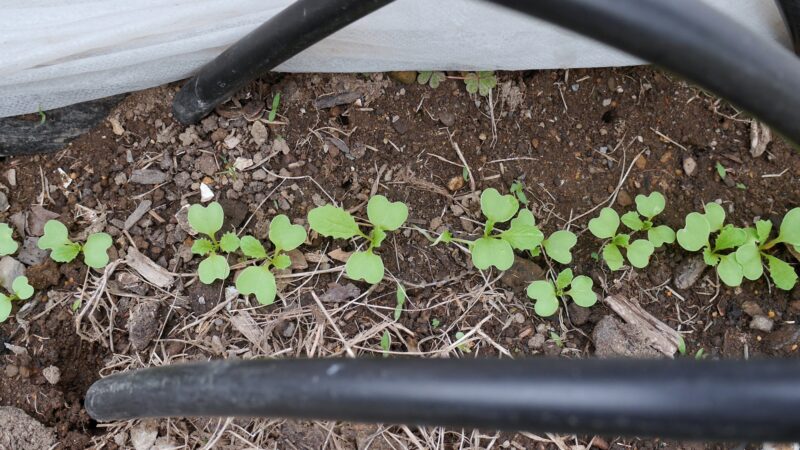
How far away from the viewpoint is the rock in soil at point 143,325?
1.19 m

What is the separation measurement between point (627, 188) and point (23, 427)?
1259 millimetres

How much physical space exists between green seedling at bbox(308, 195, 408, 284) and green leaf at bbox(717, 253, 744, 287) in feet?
2.03

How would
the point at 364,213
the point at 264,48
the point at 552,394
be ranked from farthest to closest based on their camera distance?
the point at 364,213
the point at 264,48
the point at 552,394

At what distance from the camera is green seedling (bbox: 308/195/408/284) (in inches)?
45.5

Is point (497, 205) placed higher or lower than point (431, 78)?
lower

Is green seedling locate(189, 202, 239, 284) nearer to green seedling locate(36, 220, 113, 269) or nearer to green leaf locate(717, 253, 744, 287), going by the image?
green seedling locate(36, 220, 113, 269)

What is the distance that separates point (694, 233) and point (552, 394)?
83cm

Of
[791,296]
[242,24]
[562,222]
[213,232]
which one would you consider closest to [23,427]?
[213,232]

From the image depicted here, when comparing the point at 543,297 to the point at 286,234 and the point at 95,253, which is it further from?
the point at 95,253

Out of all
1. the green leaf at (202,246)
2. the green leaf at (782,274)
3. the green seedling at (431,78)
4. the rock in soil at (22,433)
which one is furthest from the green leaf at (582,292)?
the rock in soil at (22,433)

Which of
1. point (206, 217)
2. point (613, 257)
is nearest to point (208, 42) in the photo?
point (206, 217)

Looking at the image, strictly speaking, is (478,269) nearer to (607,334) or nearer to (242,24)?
(607,334)

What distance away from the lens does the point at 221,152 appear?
129 cm

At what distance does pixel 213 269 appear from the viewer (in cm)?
118
